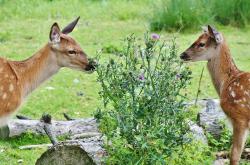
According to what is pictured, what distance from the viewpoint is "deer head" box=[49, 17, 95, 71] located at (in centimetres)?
879

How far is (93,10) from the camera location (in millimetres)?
16859

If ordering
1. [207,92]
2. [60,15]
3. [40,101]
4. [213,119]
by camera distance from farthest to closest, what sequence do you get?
1. [60,15]
2. [207,92]
3. [40,101]
4. [213,119]

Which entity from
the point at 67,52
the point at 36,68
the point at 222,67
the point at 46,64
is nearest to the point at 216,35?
the point at 222,67

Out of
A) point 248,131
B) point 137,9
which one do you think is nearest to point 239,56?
point 137,9

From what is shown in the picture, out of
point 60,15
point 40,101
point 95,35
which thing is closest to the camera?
point 40,101

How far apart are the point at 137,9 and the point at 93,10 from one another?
96 cm

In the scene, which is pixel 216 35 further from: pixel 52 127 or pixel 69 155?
pixel 69 155

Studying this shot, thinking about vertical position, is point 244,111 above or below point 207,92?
above

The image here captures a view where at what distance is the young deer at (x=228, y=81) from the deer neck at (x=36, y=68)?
68.6 inches

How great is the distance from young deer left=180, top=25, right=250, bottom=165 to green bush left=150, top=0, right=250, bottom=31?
5.40 meters

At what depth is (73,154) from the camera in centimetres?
746

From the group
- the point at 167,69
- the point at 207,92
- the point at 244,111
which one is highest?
the point at 167,69

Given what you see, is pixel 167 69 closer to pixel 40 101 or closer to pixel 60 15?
pixel 40 101

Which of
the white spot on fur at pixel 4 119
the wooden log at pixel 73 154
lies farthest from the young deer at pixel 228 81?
the white spot on fur at pixel 4 119
